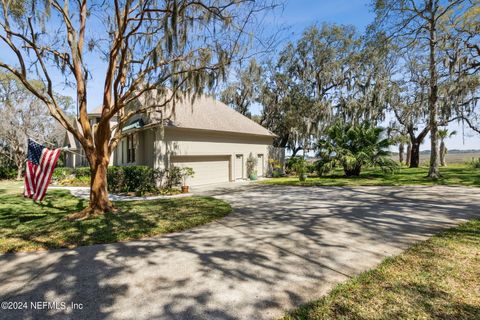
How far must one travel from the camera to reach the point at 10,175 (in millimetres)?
19844

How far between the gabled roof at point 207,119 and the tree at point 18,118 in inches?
472

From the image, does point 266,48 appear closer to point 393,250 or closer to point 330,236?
point 330,236

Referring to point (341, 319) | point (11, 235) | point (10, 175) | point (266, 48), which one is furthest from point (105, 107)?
point (10, 175)

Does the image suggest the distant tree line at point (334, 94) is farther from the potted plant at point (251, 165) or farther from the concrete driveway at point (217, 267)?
the concrete driveway at point (217, 267)

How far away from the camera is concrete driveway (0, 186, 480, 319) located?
282 centimetres

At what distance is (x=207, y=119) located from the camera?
650 inches

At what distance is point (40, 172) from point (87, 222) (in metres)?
1.86

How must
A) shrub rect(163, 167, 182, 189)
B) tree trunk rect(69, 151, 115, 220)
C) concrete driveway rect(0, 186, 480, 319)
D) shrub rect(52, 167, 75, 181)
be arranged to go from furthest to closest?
shrub rect(52, 167, 75, 181)
shrub rect(163, 167, 182, 189)
tree trunk rect(69, 151, 115, 220)
concrete driveway rect(0, 186, 480, 319)

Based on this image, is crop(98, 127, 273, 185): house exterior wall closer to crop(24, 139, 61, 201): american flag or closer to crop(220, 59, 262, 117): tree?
crop(24, 139, 61, 201): american flag

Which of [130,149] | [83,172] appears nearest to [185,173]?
[130,149]

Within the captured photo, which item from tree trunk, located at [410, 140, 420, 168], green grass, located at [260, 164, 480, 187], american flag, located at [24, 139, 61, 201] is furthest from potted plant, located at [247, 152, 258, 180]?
tree trunk, located at [410, 140, 420, 168]

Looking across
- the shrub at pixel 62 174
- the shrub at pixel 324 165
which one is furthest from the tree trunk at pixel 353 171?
the shrub at pixel 62 174

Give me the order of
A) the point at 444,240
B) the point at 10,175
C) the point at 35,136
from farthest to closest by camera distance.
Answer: the point at 35,136 → the point at 10,175 → the point at 444,240

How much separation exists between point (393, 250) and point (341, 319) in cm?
237
